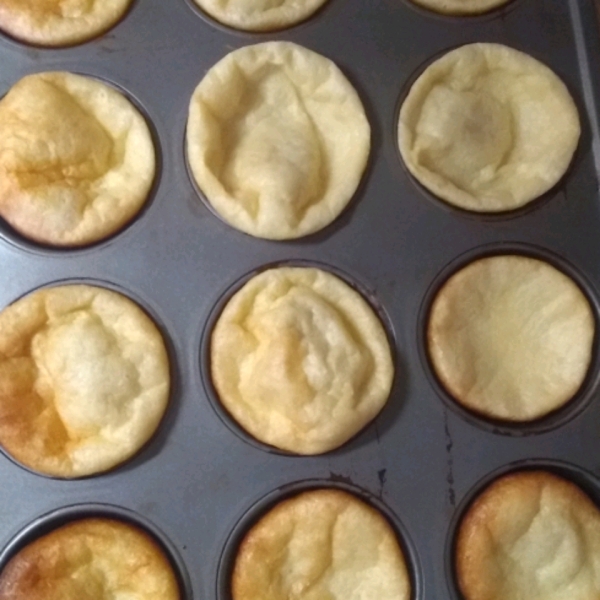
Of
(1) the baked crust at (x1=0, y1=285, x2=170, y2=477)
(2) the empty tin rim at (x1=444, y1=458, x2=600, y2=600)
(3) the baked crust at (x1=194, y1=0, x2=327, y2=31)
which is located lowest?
(2) the empty tin rim at (x1=444, y1=458, x2=600, y2=600)

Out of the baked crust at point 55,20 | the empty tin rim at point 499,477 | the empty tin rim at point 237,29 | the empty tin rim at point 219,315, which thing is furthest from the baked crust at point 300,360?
the baked crust at point 55,20

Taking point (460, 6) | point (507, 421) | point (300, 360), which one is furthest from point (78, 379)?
point (460, 6)

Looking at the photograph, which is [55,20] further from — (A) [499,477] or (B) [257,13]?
(A) [499,477]

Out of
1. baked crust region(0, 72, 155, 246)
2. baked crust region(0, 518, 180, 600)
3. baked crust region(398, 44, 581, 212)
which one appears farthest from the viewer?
baked crust region(398, 44, 581, 212)

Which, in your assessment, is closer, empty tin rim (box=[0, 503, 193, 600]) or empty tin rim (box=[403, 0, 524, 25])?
empty tin rim (box=[0, 503, 193, 600])

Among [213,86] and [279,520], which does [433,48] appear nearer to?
[213,86]

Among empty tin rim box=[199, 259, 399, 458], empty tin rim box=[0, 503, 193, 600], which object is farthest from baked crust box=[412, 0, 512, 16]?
empty tin rim box=[0, 503, 193, 600]

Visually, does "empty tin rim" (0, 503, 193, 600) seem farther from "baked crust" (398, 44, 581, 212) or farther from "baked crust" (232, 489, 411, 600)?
"baked crust" (398, 44, 581, 212)
